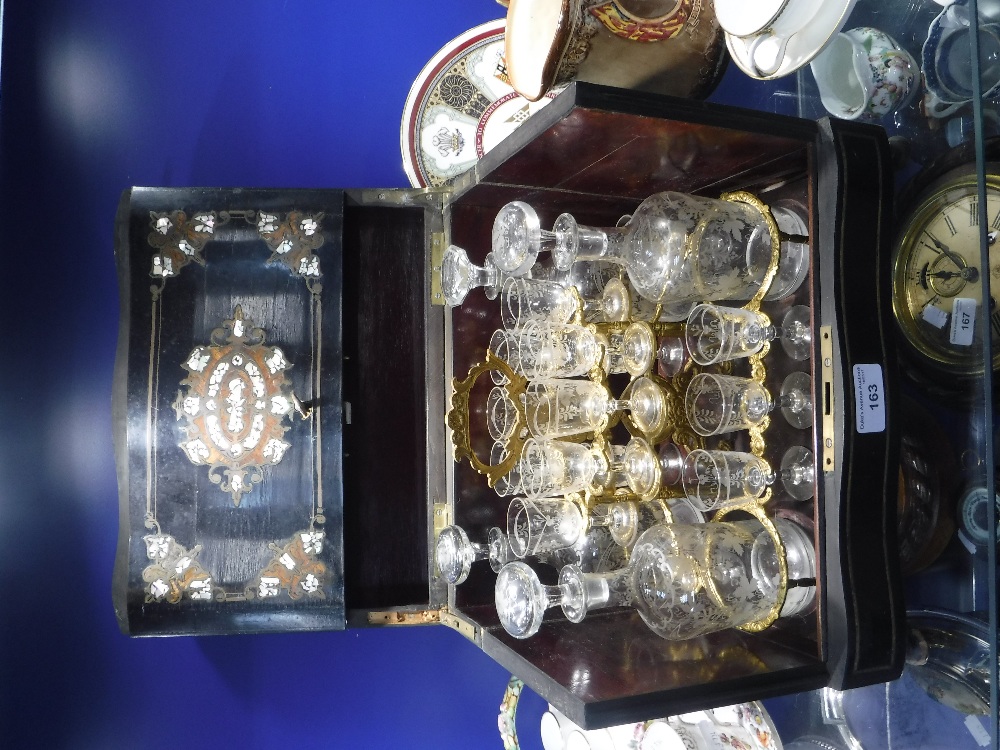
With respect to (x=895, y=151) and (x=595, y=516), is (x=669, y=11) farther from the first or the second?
(x=595, y=516)

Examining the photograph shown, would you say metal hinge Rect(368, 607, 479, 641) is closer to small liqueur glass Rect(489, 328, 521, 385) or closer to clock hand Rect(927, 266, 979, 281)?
small liqueur glass Rect(489, 328, 521, 385)

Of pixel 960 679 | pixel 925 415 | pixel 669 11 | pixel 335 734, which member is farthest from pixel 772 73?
pixel 335 734

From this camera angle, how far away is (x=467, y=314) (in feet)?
4.49

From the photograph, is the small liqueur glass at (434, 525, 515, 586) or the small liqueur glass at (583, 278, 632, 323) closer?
the small liqueur glass at (583, 278, 632, 323)

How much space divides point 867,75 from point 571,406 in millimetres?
631

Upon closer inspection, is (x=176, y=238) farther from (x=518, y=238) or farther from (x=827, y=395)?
(x=827, y=395)

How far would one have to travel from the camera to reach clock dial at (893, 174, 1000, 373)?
865 millimetres

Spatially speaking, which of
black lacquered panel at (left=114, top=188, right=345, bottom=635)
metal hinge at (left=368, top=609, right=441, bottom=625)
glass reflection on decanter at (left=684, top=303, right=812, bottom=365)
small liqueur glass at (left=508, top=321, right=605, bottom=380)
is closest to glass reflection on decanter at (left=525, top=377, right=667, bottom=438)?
small liqueur glass at (left=508, top=321, right=605, bottom=380)

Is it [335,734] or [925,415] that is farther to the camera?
[335,734]

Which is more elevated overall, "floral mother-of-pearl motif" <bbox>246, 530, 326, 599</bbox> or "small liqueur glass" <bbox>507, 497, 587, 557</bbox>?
"small liqueur glass" <bbox>507, 497, 587, 557</bbox>

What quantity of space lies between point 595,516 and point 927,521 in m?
0.44

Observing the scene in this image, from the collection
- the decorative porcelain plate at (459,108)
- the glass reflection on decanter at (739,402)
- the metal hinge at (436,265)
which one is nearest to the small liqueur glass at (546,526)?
the glass reflection on decanter at (739,402)

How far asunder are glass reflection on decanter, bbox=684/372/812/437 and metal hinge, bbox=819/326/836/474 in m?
0.07

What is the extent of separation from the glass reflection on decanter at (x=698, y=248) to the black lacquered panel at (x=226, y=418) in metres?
0.58
